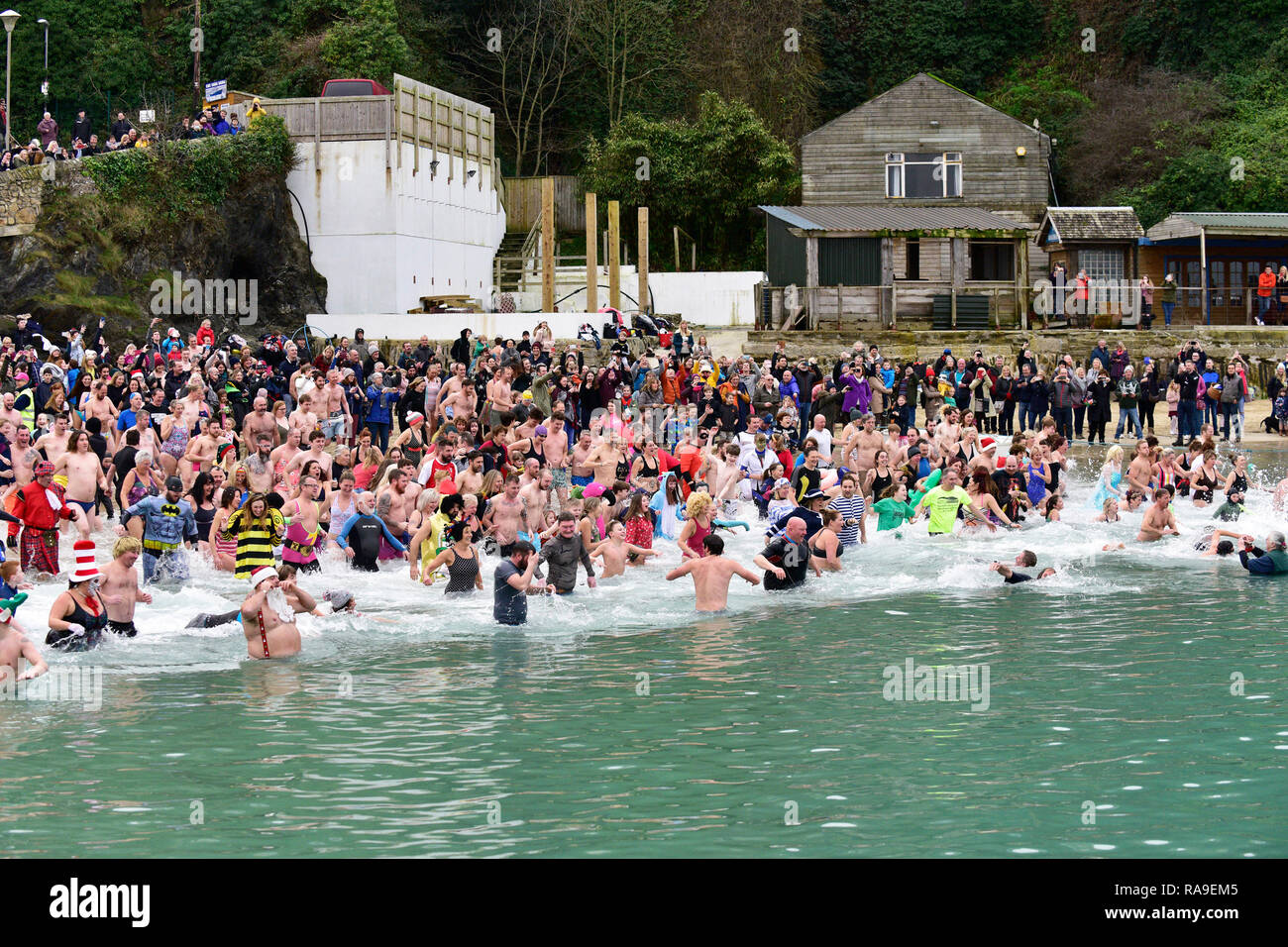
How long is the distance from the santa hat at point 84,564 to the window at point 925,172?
3643 centimetres

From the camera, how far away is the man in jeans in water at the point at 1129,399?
94.2 feet

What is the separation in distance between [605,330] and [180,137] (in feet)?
40.8

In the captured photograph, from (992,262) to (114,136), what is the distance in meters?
23.2

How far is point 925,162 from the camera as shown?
45.9 meters

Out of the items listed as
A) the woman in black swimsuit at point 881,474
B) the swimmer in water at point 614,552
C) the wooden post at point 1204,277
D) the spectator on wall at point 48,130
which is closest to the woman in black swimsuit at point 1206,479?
the woman in black swimsuit at point 881,474

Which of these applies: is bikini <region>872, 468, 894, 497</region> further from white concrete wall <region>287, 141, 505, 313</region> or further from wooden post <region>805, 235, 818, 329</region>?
white concrete wall <region>287, 141, 505, 313</region>

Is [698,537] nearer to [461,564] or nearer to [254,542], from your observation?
[461,564]

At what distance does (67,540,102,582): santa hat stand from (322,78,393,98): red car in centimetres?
2948

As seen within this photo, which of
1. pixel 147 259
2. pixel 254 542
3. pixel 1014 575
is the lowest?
pixel 1014 575

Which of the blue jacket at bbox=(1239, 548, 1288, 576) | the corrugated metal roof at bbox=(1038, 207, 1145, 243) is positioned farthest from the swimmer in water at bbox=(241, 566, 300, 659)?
the corrugated metal roof at bbox=(1038, 207, 1145, 243)

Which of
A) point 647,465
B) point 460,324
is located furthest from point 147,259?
point 647,465

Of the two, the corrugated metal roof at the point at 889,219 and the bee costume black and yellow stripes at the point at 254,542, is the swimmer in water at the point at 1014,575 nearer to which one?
the bee costume black and yellow stripes at the point at 254,542

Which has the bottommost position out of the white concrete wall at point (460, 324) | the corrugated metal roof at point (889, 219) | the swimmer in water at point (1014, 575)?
the swimmer in water at point (1014, 575)
